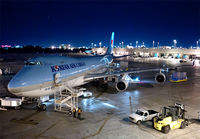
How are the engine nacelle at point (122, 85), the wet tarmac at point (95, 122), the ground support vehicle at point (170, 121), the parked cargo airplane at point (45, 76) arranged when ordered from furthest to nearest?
the engine nacelle at point (122, 85) → the parked cargo airplane at point (45, 76) → the ground support vehicle at point (170, 121) → the wet tarmac at point (95, 122)

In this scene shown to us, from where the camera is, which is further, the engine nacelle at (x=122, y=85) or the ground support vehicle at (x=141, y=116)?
the engine nacelle at (x=122, y=85)

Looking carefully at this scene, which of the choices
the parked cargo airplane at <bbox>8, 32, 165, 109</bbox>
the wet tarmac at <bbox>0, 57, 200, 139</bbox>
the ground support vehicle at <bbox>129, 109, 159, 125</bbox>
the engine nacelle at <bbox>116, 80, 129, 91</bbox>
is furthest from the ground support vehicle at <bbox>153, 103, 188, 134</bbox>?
the parked cargo airplane at <bbox>8, 32, 165, 109</bbox>

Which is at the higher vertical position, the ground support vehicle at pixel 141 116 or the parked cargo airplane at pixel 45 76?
the parked cargo airplane at pixel 45 76

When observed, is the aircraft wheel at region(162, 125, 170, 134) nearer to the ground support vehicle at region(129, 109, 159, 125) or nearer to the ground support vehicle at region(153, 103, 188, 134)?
the ground support vehicle at region(153, 103, 188, 134)

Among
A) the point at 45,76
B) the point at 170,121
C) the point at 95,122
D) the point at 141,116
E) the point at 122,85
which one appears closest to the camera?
the point at 170,121

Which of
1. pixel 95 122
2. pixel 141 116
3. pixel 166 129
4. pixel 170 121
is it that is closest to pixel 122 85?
pixel 141 116

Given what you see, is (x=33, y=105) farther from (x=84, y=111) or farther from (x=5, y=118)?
(x=84, y=111)

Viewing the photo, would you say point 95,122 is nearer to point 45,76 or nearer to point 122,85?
point 45,76

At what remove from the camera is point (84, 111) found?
15.0 metres

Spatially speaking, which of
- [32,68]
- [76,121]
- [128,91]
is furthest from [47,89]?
[128,91]

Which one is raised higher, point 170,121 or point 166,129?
point 170,121

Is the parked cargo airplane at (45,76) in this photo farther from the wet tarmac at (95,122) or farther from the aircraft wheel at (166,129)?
the aircraft wheel at (166,129)

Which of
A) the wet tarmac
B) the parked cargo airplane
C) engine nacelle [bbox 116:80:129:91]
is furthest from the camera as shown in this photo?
engine nacelle [bbox 116:80:129:91]

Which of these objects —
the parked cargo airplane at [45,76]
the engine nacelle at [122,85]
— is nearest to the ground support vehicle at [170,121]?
the engine nacelle at [122,85]
